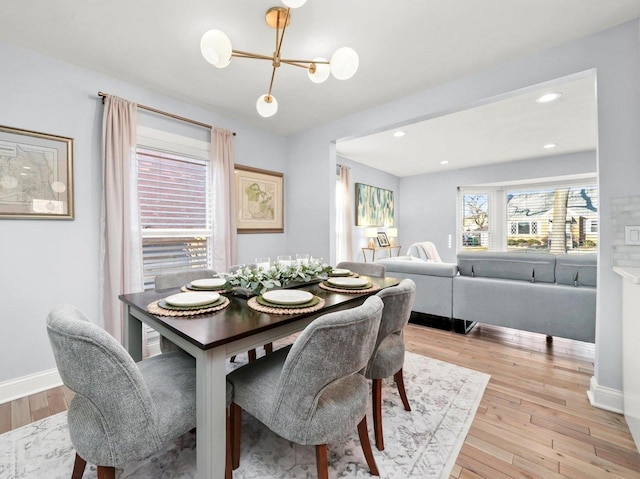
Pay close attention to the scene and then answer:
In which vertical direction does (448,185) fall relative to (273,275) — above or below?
above

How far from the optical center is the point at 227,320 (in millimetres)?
1264

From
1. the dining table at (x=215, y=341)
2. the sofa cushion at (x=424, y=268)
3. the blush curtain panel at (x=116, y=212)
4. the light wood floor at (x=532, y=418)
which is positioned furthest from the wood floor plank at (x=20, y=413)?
the sofa cushion at (x=424, y=268)

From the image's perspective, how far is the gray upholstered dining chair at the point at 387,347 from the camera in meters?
1.45

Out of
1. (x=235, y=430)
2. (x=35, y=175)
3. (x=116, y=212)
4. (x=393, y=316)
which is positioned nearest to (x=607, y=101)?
(x=393, y=316)

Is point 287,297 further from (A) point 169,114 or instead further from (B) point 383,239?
(B) point 383,239

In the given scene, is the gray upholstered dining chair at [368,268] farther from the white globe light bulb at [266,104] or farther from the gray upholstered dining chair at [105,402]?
the gray upholstered dining chair at [105,402]

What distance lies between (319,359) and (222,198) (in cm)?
248

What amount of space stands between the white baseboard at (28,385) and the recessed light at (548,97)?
5.14 meters

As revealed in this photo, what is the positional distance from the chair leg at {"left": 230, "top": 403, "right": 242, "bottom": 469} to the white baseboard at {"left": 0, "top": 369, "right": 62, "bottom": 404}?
1.83 meters

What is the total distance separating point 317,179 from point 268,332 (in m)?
2.63

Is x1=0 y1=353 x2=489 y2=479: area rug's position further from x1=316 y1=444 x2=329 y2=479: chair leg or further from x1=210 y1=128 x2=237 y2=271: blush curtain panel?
x1=210 y1=128 x2=237 y2=271: blush curtain panel

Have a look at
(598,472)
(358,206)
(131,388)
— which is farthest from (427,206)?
(131,388)

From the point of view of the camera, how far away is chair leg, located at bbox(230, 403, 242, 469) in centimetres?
134

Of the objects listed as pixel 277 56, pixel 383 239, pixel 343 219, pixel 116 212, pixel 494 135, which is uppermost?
pixel 494 135
